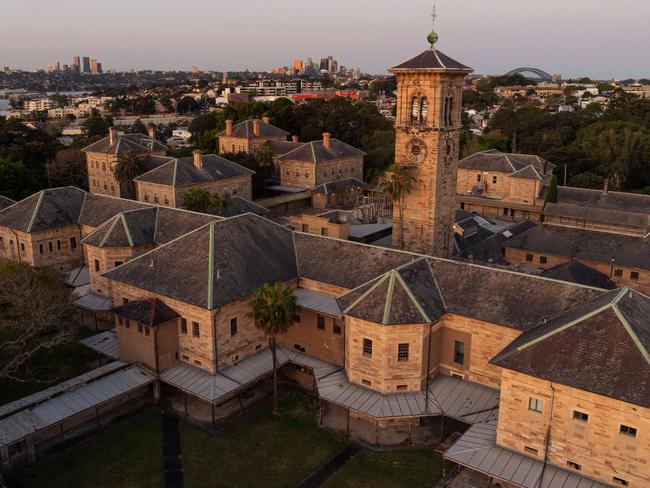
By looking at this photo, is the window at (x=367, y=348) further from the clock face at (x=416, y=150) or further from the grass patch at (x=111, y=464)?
the clock face at (x=416, y=150)

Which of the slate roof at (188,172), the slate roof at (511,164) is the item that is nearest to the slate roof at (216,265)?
the slate roof at (188,172)

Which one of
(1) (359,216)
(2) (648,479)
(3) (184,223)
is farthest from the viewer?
(1) (359,216)

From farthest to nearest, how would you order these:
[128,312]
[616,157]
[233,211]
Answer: [616,157] < [233,211] < [128,312]

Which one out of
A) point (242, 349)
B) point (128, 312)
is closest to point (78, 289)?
point (128, 312)

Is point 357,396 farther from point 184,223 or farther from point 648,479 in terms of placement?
point 184,223

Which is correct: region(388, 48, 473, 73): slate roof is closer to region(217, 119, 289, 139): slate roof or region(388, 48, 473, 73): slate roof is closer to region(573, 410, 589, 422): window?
region(573, 410, 589, 422): window

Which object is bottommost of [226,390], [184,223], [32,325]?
[226,390]
